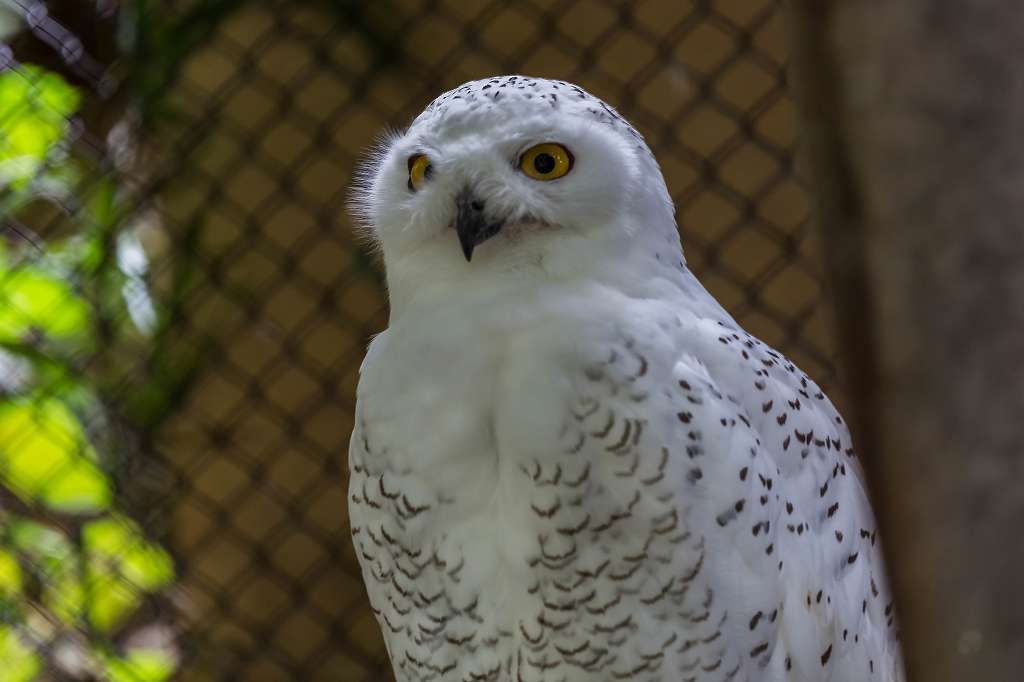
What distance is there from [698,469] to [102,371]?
73.9 inches

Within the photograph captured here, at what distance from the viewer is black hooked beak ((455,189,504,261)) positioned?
1081mm

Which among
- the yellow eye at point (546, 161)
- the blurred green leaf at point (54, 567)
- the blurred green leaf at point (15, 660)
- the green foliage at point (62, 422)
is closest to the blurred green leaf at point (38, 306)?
the green foliage at point (62, 422)

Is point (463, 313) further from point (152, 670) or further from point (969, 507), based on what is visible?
point (152, 670)

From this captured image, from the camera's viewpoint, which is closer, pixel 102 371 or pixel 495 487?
pixel 495 487

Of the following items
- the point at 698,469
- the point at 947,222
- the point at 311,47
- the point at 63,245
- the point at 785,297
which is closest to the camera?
the point at 947,222

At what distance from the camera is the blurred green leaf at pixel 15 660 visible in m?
2.60

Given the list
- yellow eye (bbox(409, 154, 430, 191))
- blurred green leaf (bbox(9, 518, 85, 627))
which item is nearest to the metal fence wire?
blurred green leaf (bbox(9, 518, 85, 627))

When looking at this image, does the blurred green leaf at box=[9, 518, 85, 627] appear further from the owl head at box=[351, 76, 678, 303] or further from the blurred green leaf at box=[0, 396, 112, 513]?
the owl head at box=[351, 76, 678, 303]

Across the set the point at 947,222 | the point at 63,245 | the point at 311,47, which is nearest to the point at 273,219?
the point at 311,47

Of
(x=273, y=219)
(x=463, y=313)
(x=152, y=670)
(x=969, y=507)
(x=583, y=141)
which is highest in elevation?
(x=969, y=507)

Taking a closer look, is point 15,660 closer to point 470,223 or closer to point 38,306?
point 38,306

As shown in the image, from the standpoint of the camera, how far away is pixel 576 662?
3.66 ft

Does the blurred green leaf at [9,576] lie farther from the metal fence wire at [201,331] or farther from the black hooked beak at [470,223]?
the black hooked beak at [470,223]

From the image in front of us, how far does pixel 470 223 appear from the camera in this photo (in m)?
1.08
